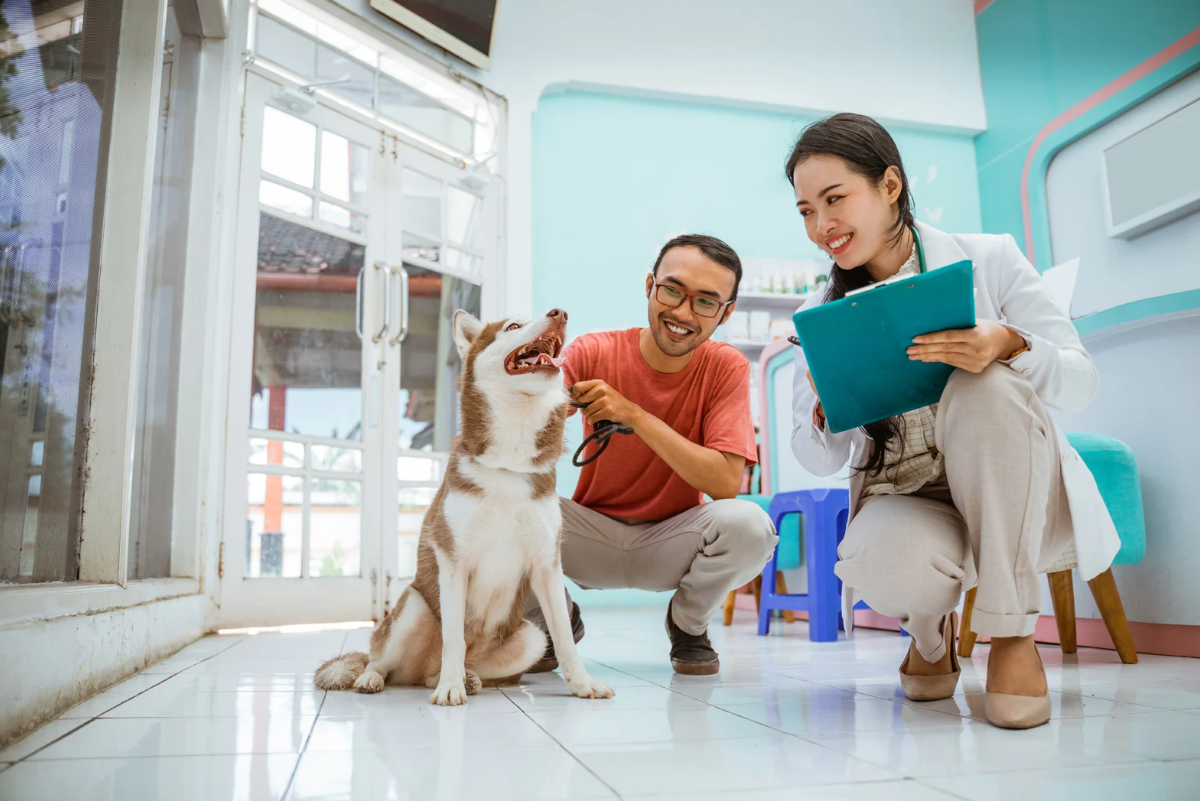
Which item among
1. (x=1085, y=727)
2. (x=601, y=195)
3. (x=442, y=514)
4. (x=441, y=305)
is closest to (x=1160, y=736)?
(x=1085, y=727)

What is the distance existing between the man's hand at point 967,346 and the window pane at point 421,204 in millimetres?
3507

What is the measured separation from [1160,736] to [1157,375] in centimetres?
153

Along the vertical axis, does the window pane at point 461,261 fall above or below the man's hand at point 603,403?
above

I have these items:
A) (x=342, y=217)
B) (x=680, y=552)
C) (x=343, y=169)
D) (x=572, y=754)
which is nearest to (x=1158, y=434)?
(x=680, y=552)

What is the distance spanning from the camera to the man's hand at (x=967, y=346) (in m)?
1.36

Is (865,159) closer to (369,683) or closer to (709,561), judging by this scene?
(709,561)

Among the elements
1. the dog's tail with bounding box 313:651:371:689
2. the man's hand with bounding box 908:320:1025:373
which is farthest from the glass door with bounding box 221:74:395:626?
the man's hand with bounding box 908:320:1025:373

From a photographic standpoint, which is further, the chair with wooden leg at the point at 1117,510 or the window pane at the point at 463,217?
the window pane at the point at 463,217

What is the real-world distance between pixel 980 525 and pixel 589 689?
0.84 m

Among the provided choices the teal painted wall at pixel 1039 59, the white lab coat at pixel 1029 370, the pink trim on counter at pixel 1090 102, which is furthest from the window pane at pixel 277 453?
the teal painted wall at pixel 1039 59

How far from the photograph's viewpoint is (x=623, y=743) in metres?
1.25

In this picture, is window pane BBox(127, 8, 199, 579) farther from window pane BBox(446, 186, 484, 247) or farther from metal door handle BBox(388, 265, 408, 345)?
window pane BBox(446, 186, 484, 247)

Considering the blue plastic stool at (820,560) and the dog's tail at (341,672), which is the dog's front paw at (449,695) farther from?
the blue plastic stool at (820,560)

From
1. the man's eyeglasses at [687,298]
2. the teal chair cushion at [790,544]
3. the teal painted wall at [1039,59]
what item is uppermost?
the teal painted wall at [1039,59]
